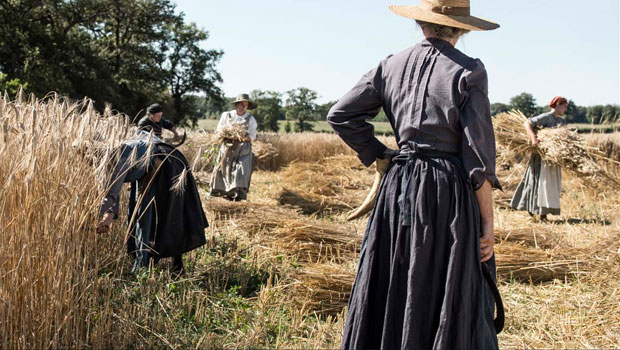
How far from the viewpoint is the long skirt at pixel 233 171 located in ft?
26.5

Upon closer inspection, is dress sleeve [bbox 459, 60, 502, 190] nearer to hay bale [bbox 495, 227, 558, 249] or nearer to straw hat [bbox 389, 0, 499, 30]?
straw hat [bbox 389, 0, 499, 30]

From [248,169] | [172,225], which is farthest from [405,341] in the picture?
[248,169]

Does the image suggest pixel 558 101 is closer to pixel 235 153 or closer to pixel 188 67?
pixel 235 153

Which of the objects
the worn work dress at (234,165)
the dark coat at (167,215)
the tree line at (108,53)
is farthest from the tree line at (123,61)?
the dark coat at (167,215)

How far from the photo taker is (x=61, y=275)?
2.42 metres

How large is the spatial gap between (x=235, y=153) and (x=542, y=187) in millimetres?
4351

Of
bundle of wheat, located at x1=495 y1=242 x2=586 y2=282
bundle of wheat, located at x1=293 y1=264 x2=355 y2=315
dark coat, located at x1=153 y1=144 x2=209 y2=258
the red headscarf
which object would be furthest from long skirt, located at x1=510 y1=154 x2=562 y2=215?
dark coat, located at x1=153 y1=144 x2=209 y2=258

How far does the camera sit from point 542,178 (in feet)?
24.4

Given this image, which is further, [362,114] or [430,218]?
[362,114]

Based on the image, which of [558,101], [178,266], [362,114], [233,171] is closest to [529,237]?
[558,101]

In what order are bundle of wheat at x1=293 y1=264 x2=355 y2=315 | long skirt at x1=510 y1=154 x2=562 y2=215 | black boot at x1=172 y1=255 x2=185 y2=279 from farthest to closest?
long skirt at x1=510 y1=154 x2=562 y2=215, black boot at x1=172 y1=255 x2=185 y2=279, bundle of wheat at x1=293 y1=264 x2=355 y2=315

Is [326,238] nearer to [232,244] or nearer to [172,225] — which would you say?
[232,244]

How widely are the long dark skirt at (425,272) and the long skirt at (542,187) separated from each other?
581 centimetres

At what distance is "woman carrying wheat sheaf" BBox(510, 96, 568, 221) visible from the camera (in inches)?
282
